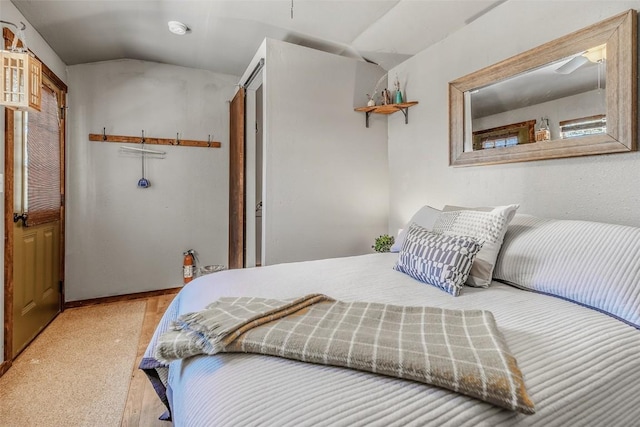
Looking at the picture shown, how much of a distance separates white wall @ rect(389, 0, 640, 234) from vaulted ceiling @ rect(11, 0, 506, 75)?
0.18 metres

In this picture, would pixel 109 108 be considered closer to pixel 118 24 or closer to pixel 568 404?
pixel 118 24

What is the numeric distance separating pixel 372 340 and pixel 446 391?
193 millimetres

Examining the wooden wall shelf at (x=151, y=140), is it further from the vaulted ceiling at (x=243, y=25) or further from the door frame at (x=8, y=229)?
the door frame at (x=8, y=229)

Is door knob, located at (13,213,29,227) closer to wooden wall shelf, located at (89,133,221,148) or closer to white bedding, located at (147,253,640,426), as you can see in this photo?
wooden wall shelf, located at (89,133,221,148)

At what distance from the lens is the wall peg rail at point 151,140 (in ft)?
10.4

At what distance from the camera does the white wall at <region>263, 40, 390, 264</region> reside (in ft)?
8.44

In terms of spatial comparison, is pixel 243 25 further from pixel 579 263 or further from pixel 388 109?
pixel 579 263

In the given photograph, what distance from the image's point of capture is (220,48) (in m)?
2.95

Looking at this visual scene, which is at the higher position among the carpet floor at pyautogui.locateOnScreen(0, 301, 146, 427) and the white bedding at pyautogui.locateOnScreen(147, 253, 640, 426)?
the white bedding at pyautogui.locateOnScreen(147, 253, 640, 426)

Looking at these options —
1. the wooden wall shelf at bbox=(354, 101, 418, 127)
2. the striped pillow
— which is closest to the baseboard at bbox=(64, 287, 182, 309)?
the wooden wall shelf at bbox=(354, 101, 418, 127)

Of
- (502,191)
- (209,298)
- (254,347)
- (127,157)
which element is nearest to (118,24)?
(127,157)

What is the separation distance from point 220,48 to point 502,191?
2704 millimetres

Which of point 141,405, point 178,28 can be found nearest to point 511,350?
point 141,405

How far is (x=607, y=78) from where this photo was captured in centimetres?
154
